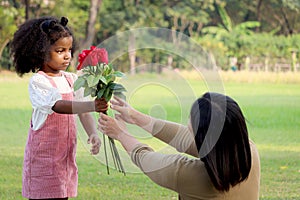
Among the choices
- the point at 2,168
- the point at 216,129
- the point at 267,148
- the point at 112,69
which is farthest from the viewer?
the point at 267,148

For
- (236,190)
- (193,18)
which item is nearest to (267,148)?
(236,190)

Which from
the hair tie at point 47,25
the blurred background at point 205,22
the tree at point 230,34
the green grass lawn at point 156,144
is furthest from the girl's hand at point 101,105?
the tree at point 230,34

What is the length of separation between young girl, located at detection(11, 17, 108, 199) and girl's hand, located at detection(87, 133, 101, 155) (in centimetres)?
1

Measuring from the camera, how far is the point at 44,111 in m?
3.53

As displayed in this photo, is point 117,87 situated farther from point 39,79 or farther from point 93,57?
point 39,79

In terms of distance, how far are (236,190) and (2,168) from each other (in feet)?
14.7

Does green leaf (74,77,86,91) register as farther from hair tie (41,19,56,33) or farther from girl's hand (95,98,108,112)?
hair tie (41,19,56,33)

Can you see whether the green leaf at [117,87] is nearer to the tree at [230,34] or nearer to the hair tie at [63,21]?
the hair tie at [63,21]

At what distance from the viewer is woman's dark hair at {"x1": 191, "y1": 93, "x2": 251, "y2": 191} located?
2564 mm

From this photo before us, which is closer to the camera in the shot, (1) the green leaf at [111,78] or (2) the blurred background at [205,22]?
(1) the green leaf at [111,78]

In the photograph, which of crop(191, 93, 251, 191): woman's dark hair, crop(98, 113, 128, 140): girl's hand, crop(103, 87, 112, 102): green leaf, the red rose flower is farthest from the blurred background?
crop(191, 93, 251, 191): woman's dark hair

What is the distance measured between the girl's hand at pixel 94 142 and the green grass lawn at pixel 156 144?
0.14 ft

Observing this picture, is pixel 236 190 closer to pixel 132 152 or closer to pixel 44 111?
pixel 132 152

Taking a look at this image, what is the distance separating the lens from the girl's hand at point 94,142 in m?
3.28
